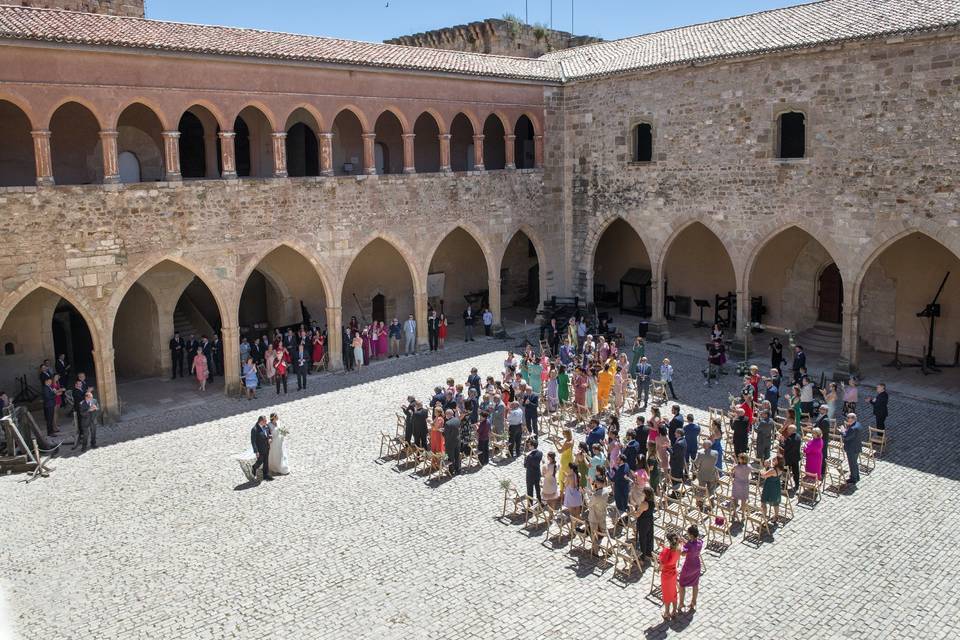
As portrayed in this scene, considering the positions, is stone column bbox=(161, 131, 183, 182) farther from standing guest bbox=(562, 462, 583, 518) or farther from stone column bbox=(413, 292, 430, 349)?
standing guest bbox=(562, 462, 583, 518)

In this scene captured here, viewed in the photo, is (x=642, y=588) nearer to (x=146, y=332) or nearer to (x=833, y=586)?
(x=833, y=586)

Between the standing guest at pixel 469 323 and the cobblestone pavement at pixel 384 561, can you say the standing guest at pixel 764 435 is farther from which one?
the standing guest at pixel 469 323

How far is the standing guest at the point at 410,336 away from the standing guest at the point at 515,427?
8368 mm

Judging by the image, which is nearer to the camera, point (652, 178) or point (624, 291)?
point (652, 178)

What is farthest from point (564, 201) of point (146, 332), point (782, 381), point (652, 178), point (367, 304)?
point (146, 332)

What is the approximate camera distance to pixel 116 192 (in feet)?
60.9

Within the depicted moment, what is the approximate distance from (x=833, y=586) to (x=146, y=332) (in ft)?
59.0

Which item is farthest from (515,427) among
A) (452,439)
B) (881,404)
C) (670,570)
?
(881,404)

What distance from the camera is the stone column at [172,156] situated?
63.0ft

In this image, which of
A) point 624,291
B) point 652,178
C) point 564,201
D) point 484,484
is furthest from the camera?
point 624,291

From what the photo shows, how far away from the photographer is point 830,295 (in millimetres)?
24719

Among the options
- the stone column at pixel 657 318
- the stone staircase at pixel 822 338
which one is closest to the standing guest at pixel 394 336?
the stone column at pixel 657 318

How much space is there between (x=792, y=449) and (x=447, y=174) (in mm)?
13555

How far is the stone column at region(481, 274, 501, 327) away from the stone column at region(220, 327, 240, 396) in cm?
842
